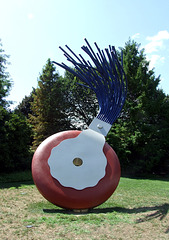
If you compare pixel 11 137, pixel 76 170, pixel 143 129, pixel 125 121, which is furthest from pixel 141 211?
pixel 125 121

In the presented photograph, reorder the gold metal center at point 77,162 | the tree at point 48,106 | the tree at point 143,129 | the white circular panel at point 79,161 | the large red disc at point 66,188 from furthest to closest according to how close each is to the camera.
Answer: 1. the tree at point 48,106
2. the tree at point 143,129
3. the gold metal center at point 77,162
4. the white circular panel at point 79,161
5. the large red disc at point 66,188

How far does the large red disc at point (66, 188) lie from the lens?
19.3 ft

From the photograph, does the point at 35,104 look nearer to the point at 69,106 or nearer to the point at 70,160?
the point at 69,106

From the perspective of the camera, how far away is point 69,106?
25.7m

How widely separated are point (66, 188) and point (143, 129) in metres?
13.7

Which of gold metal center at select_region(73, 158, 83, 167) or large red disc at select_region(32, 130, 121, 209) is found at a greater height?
gold metal center at select_region(73, 158, 83, 167)

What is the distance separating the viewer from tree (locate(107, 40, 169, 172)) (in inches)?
730

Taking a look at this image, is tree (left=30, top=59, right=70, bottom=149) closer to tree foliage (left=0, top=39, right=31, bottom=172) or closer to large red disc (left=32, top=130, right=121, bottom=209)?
tree foliage (left=0, top=39, right=31, bottom=172)

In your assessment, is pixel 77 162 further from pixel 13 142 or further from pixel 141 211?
pixel 13 142

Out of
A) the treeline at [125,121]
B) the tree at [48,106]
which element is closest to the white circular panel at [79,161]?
the treeline at [125,121]

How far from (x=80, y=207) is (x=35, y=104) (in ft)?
60.8

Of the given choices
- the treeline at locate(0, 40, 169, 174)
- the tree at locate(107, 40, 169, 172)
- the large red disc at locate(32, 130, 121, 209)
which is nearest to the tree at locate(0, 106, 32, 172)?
the treeline at locate(0, 40, 169, 174)

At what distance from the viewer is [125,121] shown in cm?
2011

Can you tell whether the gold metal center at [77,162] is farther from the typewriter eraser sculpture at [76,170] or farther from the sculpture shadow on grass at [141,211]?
the sculpture shadow on grass at [141,211]
